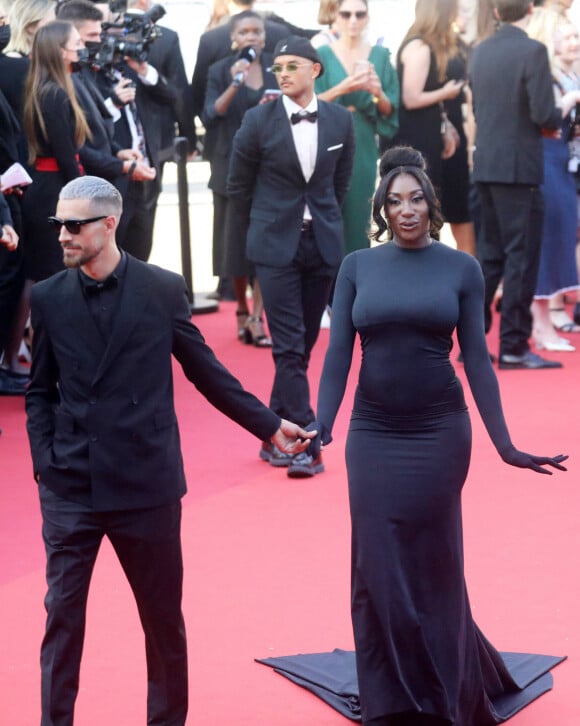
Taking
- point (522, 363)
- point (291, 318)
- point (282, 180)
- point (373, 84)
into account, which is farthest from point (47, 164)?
point (522, 363)

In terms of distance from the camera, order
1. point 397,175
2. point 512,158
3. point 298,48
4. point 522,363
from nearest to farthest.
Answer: point 397,175, point 298,48, point 512,158, point 522,363

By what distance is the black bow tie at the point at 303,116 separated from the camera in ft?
23.8

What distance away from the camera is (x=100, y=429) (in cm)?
393

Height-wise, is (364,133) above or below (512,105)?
below

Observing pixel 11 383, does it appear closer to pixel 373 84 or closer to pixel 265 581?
pixel 373 84

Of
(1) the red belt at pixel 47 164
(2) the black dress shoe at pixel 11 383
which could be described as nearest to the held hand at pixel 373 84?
(1) the red belt at pixel 47 164

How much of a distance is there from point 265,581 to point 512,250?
13.7 feet

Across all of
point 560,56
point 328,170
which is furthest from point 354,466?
point 560,56

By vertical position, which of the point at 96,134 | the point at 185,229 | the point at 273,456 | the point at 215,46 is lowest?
the point at 273,456

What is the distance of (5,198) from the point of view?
324 inches

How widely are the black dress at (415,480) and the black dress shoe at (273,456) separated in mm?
2968

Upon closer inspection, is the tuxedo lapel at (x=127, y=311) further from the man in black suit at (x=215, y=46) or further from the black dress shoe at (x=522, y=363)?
the man in black suit at (x=215, y=46)

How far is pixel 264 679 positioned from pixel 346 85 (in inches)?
225

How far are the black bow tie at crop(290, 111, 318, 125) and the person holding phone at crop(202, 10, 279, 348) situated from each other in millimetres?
2825
